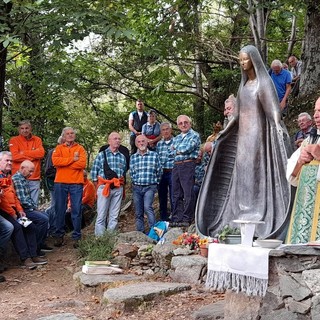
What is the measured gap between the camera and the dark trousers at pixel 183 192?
26.7ft

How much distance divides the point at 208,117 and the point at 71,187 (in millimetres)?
6080

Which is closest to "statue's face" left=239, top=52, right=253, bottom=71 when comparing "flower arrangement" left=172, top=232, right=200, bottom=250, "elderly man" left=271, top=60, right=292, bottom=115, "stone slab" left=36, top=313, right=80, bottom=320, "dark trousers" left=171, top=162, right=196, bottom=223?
"flower arrangement" left=172, top=232, right=200, bottom=250

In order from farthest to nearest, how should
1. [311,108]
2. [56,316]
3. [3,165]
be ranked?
1. [311,108]
2. [3,165]
3. [56,316]

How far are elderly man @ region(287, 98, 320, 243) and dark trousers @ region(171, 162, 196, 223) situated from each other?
3435 millimetres

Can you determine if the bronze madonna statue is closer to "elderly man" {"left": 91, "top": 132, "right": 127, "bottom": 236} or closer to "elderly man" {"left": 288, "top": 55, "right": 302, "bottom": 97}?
"elderly man" {"left": 91, "top": 132, "right": 127, "bottom": 236}

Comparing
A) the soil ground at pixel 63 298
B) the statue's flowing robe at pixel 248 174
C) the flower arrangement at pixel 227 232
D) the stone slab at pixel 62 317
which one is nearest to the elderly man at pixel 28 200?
the soil ground at pixel 63 298

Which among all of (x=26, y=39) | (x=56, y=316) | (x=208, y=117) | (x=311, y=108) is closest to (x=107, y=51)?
(x=208, y=117)

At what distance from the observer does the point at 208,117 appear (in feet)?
46.2

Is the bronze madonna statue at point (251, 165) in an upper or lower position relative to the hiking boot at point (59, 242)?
upper

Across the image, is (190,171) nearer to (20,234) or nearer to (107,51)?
(20,234)

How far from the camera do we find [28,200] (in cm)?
816

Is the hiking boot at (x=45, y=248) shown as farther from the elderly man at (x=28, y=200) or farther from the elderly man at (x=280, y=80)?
the elderly man at (x=280, y=80)

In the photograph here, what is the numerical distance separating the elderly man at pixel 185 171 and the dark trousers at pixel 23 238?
77.5 inches

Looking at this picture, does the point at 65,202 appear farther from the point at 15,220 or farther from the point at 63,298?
the point at 63,298
